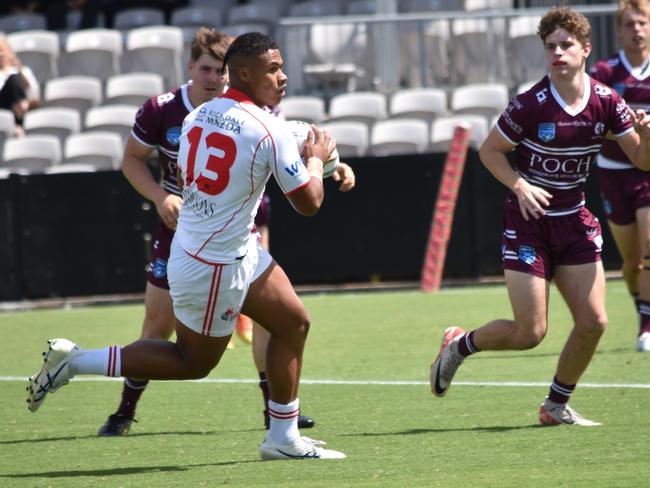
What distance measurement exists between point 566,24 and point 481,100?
10.5m

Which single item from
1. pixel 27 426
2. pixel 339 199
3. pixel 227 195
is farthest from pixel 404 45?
pixel 227 195

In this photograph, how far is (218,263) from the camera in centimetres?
579

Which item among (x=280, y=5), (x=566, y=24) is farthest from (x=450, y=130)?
(x=566, y=24)

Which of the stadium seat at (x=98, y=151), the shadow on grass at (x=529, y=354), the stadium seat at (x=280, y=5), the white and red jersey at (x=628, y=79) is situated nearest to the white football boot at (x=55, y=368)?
the shadow on grass at (x=529, y=354)

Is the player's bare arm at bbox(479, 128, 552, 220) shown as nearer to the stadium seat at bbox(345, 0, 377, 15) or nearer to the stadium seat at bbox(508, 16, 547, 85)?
the stadium seat at bbox(508, 16, 547, 85)

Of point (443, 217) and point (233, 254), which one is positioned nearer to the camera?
point (233, 254)

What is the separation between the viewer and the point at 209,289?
5801 mm

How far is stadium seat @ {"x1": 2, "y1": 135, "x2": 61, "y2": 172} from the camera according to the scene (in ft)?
54.2

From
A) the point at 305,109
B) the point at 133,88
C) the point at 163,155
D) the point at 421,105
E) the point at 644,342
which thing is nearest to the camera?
the point at 163,155

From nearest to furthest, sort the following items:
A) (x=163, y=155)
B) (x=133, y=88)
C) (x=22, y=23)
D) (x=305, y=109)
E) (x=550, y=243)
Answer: (x=550, y=243), (x=163, y=155), (x=305, y=109), (x=133, y=88), (x=22, y=23)

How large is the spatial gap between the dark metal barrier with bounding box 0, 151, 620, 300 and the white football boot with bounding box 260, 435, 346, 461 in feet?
28.5

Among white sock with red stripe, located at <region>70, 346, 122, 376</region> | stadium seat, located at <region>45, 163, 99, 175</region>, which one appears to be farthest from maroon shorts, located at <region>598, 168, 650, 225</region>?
stadium seat, located at <region>45, 163, 99, 175</region>

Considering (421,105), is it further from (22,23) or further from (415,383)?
(415,383)

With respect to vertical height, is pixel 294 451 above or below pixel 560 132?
below
